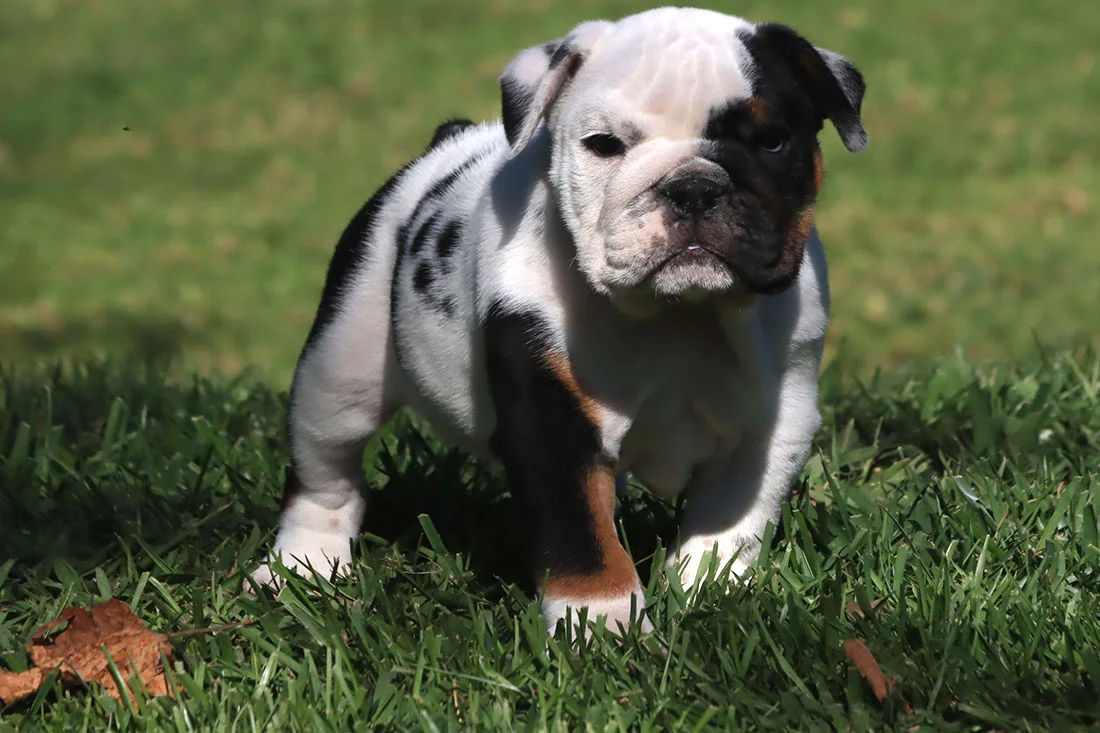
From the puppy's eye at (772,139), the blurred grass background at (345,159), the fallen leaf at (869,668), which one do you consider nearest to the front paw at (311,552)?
the fallen leaf at (869,668)

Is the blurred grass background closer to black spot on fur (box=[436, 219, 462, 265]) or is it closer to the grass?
the grass

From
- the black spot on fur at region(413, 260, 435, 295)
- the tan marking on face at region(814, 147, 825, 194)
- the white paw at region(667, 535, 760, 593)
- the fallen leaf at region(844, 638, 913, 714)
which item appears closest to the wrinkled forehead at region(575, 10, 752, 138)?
the tan marking on face at region(814, 147, 825, 194)

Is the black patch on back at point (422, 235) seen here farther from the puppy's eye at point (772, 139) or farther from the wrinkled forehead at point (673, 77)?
the puppy's eye at point (772, 139)

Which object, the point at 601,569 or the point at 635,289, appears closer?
the point at 635,289

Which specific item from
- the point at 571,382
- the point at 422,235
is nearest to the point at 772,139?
the point at 571,382

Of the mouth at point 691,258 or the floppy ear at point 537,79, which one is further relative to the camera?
the floppy ear at point 537,79

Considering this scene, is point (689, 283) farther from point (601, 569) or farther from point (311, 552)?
point (311, 552)
